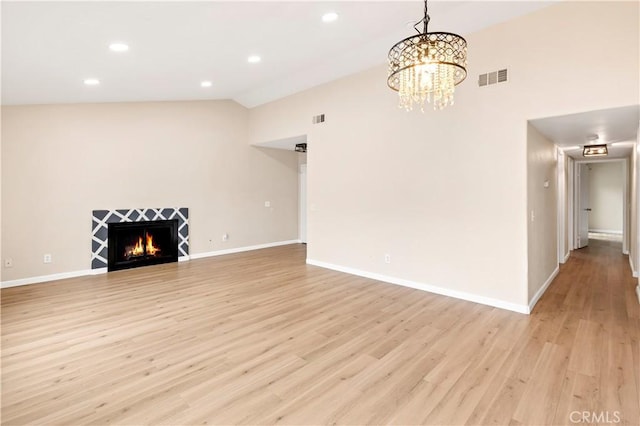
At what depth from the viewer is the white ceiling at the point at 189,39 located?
109 inches

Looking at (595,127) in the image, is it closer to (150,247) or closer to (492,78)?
(492,78)

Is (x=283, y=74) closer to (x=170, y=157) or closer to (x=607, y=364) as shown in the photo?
→ (x=170, y=157)

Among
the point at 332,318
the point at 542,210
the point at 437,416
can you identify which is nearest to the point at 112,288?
the point at 332,318

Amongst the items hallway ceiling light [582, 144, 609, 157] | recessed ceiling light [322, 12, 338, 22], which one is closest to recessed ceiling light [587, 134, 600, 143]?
hallway ceiling light [582, 144, 609, 157]

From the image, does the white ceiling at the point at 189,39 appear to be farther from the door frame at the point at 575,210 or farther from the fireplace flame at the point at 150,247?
the door frame at the point at 575,210

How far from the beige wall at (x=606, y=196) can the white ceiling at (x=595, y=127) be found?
696 cm

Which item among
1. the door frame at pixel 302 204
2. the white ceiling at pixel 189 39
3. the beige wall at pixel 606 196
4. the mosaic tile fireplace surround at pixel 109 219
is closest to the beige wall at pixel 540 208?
the white ceiling at pixel 189 39

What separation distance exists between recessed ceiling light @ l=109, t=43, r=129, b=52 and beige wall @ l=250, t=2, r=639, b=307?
10.6ft

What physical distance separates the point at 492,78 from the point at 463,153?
93 cm

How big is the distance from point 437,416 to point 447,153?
10.6 ft

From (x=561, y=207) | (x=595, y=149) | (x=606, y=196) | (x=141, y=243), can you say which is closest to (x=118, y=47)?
(x=141, y=243)

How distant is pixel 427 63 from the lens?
2.41 metres

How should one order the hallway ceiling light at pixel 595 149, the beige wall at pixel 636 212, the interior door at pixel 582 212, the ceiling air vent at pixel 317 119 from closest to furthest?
the beige wall at pixel 636 212 → the hallway ceiling light at pixel 595 149 → the ceiling air vent at pixel 317 119 → the interior door at pixel 582 212

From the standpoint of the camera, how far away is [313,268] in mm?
5867
